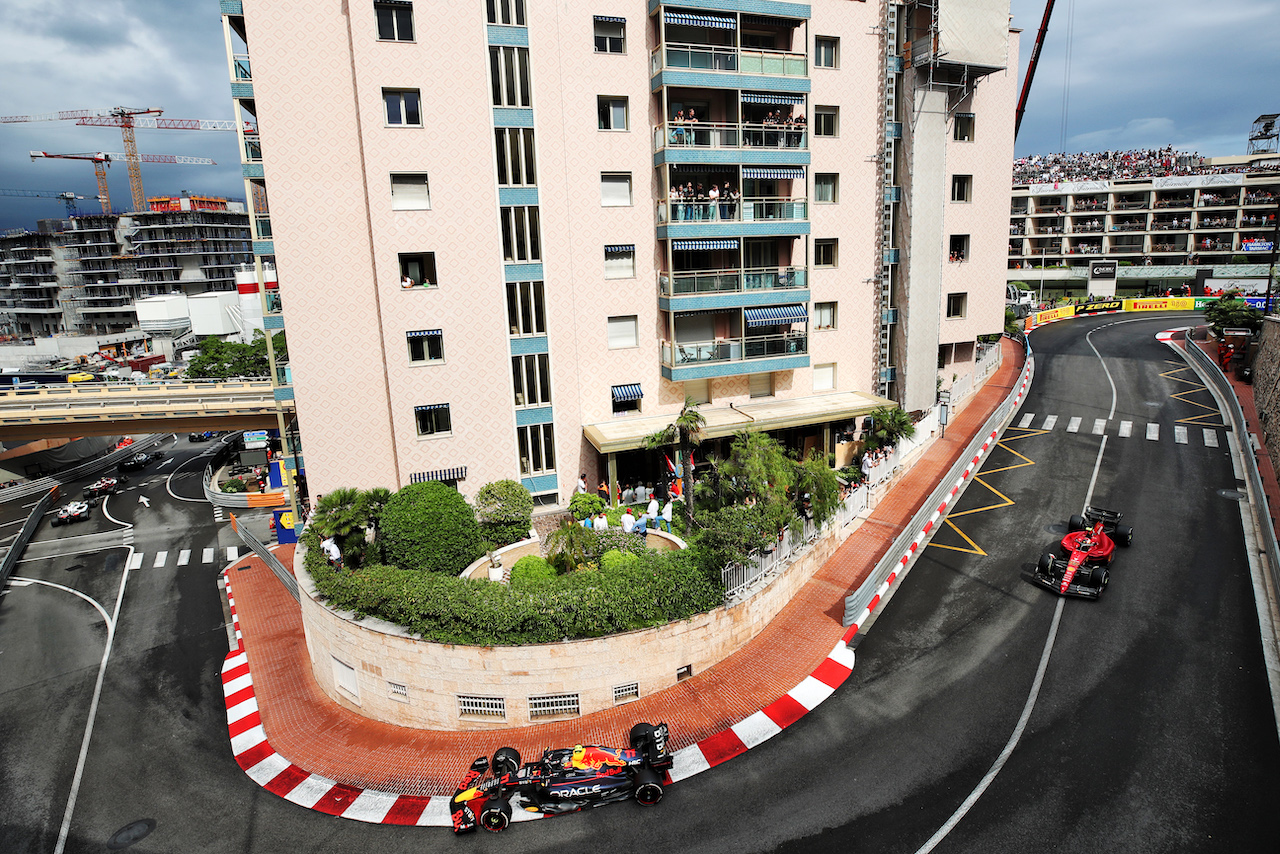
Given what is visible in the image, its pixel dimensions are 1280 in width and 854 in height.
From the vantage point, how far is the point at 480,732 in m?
17.3

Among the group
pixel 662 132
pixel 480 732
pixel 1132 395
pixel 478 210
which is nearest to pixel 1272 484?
pixel 1132 395

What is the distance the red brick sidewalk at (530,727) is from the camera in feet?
53.7

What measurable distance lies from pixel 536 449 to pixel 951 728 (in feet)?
58.9

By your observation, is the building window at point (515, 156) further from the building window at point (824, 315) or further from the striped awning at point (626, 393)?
the building window at point (824, 315)

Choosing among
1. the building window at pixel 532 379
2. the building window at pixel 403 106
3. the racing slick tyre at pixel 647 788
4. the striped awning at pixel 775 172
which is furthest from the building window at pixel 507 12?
the racing slick tyre at pixel 647 788

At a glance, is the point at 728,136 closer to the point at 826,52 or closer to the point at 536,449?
the point at 826,52

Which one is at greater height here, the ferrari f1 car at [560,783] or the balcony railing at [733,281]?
the balcony railing at [733,281]

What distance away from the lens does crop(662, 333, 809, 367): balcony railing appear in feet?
95.1

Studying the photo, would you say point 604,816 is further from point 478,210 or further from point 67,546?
point 67,546

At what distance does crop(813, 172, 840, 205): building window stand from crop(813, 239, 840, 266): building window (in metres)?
1.83

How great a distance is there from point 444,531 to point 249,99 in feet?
56.5

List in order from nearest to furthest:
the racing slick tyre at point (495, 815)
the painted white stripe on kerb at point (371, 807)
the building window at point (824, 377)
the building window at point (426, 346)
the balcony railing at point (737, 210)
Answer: the racing slick tyre at point (495, 815) → the painted white stripe on kerb at point (371, 807) → the building window at point (426, 346) → the balcony railing at point (737, 210) → the building window at point (824, 377)

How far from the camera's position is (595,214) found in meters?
27.2

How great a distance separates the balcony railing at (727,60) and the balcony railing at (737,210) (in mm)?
5085
